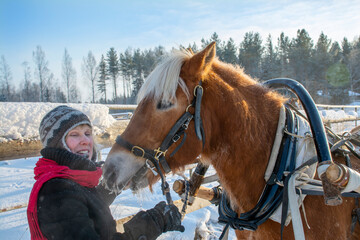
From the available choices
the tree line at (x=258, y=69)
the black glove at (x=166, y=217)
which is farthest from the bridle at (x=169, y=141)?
the tree line at (x=258, y=69)

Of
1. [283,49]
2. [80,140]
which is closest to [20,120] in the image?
[80,140]

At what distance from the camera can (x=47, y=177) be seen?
137cm

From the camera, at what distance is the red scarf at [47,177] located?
1.28 meters

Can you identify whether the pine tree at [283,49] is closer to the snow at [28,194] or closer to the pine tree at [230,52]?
the pine tree at [230,52]

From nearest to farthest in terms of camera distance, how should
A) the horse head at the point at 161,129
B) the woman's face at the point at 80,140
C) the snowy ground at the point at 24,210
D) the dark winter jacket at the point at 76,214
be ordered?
the dark winter jacket at the point at 76,214, the horse head at the point at 161,129, the woman's face at the point at 80,140, the snowy ground at the point at 24,210

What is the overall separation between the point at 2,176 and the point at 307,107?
6.46 metres

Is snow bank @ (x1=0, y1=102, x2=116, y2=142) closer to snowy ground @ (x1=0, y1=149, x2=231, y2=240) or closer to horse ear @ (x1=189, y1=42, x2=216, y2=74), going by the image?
snowy ground @ (x1=0, y1=149, x2=231, y2=240)

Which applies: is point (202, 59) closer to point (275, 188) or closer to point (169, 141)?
point (169, 141)

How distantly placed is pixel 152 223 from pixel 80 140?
916mm

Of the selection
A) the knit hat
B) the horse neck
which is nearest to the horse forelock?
the horse neck

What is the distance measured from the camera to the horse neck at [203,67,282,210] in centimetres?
154

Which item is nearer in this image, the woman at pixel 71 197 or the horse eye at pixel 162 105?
the woman at pixel 71 197

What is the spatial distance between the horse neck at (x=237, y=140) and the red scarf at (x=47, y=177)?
3.03 feet

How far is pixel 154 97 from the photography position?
149 centimetres
